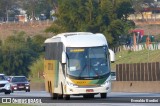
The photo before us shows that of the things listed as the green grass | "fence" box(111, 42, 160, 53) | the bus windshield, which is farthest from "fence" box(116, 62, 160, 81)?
"fence" box(111, 42, 160, 53)

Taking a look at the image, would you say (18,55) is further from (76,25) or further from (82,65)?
(82,65)

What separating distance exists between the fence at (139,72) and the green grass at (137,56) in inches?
528

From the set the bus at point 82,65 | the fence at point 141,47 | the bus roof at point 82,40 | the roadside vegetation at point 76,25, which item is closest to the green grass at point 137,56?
the fence at point 141,47

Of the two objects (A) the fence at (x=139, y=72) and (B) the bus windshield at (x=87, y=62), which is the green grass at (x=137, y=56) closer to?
(A) the fence at (x=139, y=72)

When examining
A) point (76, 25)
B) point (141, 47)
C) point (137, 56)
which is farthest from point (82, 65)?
point (76, 25)

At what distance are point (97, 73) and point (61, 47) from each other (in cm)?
235

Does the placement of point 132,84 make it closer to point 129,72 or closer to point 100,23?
point 129,72

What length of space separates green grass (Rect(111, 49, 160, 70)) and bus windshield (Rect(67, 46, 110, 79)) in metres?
30.8

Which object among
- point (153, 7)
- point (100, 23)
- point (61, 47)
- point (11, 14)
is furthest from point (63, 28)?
point (11, 14)

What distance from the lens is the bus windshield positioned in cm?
4188

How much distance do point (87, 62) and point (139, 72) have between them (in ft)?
51.7

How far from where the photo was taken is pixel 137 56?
80250mm

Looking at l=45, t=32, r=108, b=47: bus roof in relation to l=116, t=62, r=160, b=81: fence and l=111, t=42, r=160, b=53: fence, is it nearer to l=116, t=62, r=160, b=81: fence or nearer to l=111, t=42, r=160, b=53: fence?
l=116, t=62, r=160, b=81: fence

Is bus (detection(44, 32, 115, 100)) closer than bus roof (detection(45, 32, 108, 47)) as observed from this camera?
Yes
